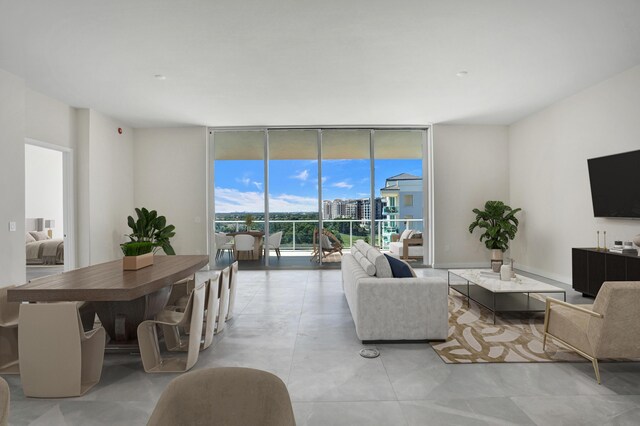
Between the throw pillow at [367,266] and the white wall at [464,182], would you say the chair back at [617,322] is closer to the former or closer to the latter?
the throw pillow at [367,266]

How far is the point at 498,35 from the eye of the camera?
3.81 metres

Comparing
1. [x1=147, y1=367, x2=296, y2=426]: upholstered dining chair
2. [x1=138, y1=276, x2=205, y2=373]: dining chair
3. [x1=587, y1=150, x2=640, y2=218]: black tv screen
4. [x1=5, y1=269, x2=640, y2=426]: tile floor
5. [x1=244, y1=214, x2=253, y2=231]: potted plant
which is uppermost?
[x1=587, y1=150, x2=640, y2=218]: black tv screen

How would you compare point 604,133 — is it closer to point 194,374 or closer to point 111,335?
point 194,374

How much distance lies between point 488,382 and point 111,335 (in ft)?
10.9

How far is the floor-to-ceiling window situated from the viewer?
7871mm

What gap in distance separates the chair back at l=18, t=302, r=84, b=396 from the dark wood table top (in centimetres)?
14

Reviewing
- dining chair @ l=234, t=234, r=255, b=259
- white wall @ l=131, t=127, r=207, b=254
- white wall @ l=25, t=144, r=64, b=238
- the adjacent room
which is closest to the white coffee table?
the adjacent room

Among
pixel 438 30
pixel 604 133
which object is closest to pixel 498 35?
pixel 438 30

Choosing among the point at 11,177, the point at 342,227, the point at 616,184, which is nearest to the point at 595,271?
the point at 616,184

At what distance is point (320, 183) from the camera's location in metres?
7.86

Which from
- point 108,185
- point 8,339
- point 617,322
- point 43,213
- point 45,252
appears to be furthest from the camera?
point 43,213

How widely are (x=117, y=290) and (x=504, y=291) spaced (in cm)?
385

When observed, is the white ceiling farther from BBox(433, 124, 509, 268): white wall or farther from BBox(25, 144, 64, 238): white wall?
BBox(25, 144, 64, 238): white wall

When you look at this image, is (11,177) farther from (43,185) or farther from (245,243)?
(43,185)
